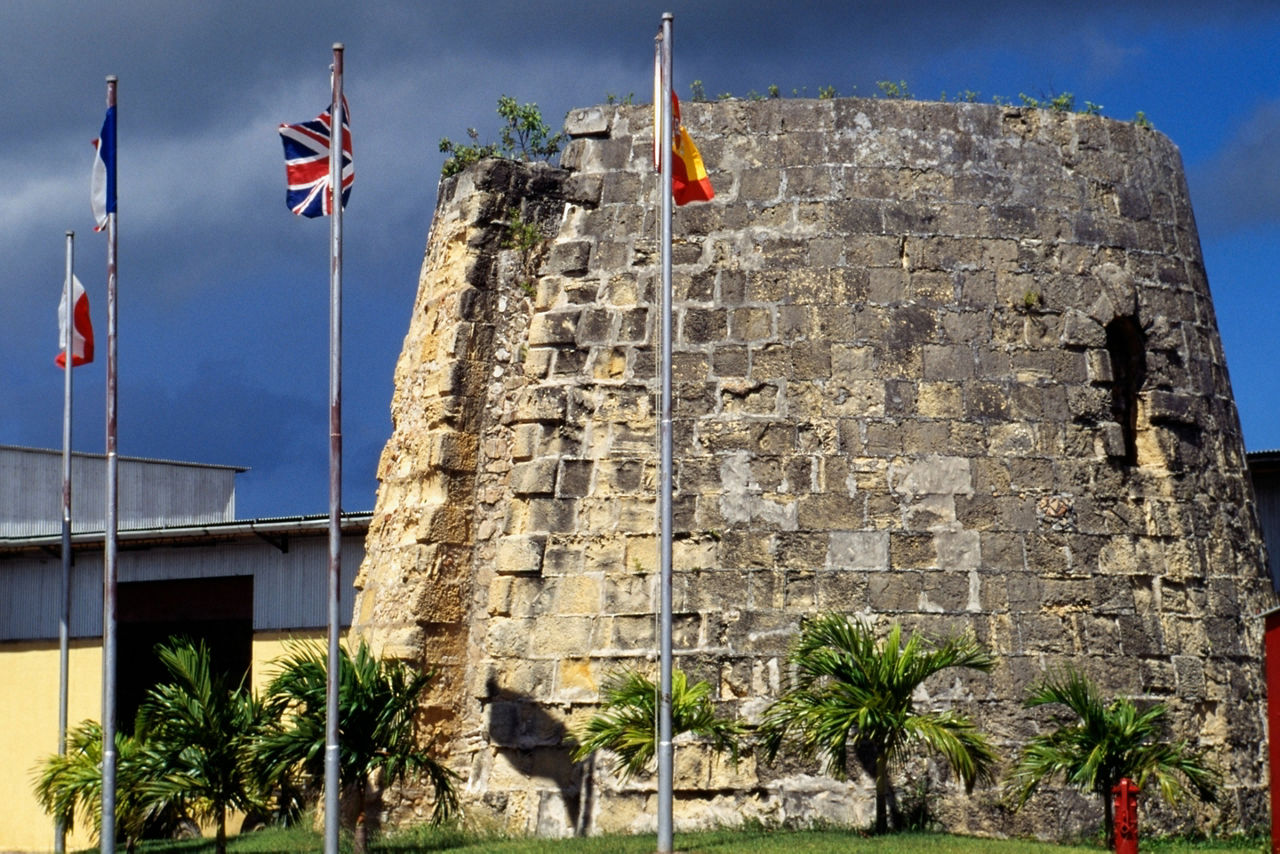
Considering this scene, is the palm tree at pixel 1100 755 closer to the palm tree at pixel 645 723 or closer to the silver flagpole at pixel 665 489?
the palm tree at pixel 645 723

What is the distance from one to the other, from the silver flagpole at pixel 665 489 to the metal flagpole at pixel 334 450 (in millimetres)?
2849

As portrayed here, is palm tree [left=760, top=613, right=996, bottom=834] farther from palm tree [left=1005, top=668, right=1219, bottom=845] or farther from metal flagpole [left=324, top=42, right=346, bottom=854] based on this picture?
metal flagpole [left=324, top=42, right=346, bottom=854]

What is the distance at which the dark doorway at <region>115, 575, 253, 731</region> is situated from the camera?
2980cm

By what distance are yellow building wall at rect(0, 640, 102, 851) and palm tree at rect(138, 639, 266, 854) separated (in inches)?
478

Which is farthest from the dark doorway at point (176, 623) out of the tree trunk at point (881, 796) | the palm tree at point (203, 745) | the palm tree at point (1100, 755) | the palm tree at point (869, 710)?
the palm tree at point (1100, 755)

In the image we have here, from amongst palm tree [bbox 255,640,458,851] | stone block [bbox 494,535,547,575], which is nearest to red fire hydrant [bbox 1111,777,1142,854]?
stone block [bbox 494,535,547,575]

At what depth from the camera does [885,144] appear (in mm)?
17500

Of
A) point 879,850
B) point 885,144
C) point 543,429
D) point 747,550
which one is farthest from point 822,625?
point 885,144

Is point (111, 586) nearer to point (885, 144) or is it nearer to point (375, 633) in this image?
point (375, 633)

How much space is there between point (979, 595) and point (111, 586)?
829 cm

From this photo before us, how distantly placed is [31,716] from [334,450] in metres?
16.0

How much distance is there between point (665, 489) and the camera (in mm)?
15016

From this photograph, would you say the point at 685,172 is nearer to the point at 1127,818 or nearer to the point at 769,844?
the point at 769,844

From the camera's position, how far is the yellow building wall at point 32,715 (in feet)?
93.6
